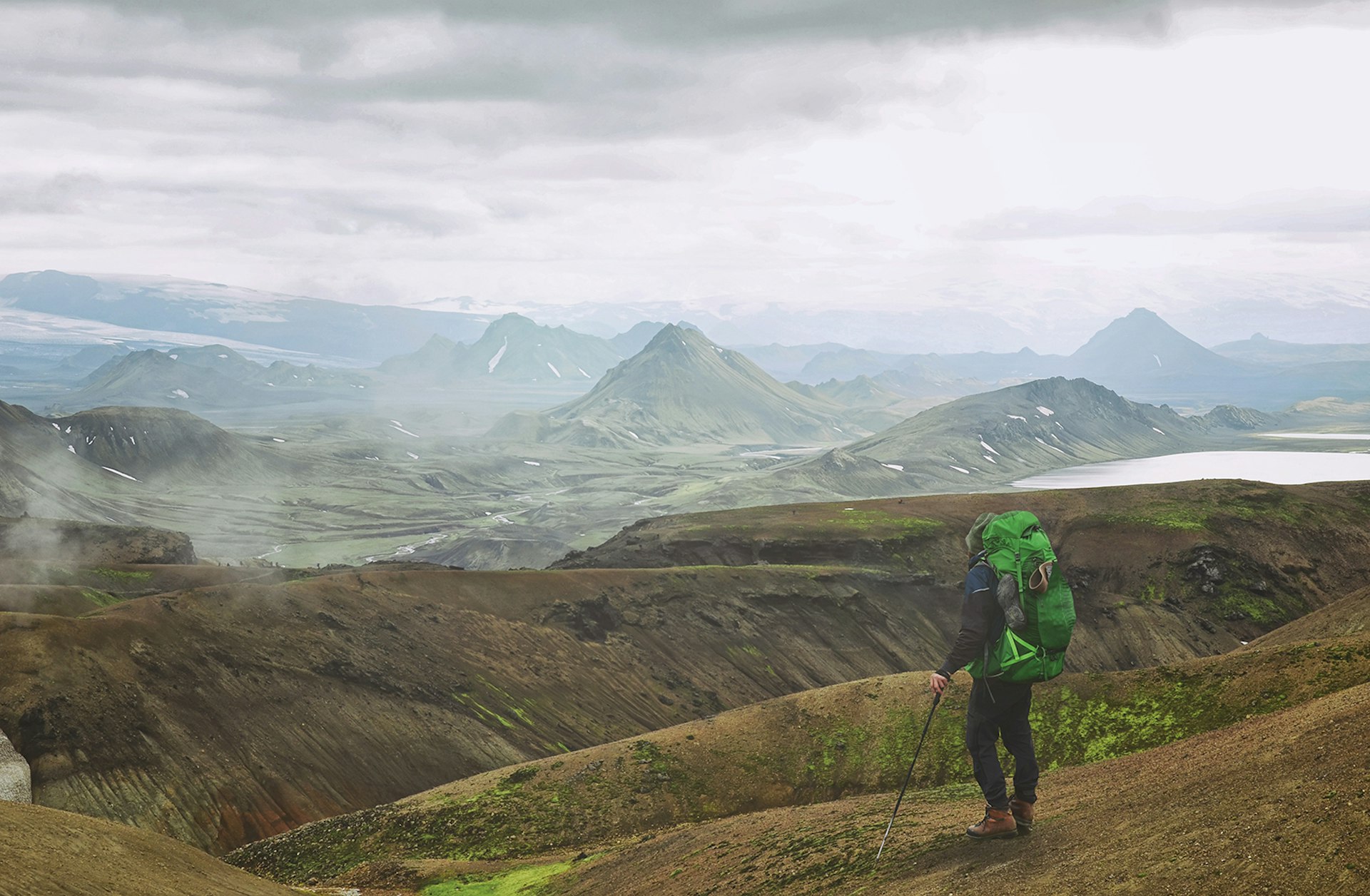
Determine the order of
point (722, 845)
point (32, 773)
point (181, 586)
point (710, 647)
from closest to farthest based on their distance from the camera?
point (722, 845) → point (32, 773) → point (710, 647) → point (181, 586)

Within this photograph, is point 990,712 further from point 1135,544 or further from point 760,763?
point 1135,544

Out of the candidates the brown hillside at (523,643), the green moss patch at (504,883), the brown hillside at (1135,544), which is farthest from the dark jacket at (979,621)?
the brown hillside at (1135,544)

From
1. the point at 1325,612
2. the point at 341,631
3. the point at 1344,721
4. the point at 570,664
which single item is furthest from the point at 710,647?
the point at 1344,721

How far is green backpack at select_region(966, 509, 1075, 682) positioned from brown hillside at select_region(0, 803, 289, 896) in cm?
1713

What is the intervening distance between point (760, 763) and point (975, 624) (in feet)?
104

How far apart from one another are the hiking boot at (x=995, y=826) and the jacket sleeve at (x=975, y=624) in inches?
113

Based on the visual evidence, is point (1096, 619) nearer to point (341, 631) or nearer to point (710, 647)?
point (710, 647)

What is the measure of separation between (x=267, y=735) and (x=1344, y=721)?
57.7 metres

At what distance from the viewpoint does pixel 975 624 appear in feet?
50.5

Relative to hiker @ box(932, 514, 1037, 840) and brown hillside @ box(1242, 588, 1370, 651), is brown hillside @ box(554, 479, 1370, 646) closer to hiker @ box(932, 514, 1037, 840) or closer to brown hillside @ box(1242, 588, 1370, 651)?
brown hillside @ box(1242, 588, 1370, 651)

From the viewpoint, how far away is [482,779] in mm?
44969

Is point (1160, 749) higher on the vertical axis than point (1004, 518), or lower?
lower

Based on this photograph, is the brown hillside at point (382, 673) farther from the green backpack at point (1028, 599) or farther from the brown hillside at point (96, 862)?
the green backpack at point (1028, 599)

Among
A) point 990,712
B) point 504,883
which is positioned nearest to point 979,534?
point 990,712
